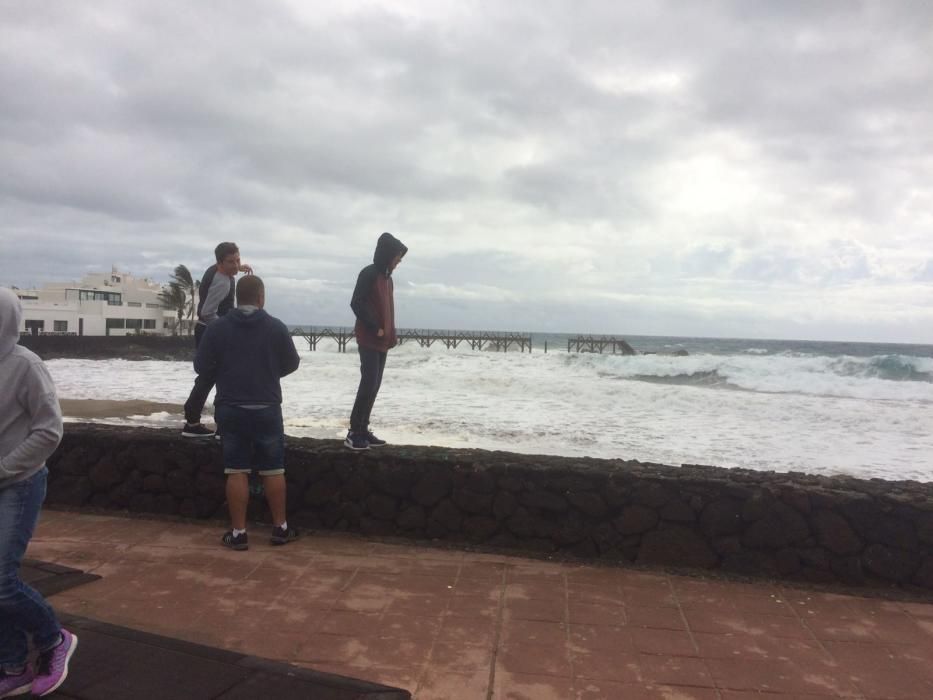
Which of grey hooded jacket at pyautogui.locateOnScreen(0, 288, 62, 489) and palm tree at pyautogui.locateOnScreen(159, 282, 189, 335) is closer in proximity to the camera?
grey hooded jacket at pyautogui.locateOnScreen(0, 288, 62, 489)

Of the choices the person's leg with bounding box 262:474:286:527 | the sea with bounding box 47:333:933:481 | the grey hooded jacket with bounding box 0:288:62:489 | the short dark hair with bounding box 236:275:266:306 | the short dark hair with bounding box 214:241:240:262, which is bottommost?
Answer: the sea with bounding box 47:333:933:481

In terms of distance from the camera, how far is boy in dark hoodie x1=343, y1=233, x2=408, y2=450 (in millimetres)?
4125

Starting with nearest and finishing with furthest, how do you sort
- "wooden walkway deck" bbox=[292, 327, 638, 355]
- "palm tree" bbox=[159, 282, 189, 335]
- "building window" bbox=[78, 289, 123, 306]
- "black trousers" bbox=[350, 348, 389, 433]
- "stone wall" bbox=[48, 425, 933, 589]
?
"stone wall" bbox=[48, 425, 933, 589]
"black trousers" bbox=[350, 348, 389, 433]
"wooden walkway deck" bbox=[292, 327, 638, 355]
"building window" bbox=[78, 289, 123, 306]
"palm tree" bbox=[159, 282, 189, 335]

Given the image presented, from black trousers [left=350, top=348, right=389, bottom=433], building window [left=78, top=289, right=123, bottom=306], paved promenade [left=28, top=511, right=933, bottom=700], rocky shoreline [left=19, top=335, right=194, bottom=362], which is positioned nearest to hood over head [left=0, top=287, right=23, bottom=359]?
paved promenade [left=28, top=511, right=933, bottom=700]

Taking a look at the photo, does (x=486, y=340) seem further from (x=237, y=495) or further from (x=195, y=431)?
(x=237, y=495)

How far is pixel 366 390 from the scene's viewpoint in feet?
14.0

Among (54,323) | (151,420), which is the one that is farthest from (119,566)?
(54,323)

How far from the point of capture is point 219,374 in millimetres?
3584

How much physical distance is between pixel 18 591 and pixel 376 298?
98.9 inches

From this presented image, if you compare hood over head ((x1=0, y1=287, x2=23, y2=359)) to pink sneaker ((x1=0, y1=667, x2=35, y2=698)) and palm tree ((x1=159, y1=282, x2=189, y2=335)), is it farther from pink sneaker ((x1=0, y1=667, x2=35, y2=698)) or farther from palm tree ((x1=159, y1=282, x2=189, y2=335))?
palm tree ((x1=159, y1=282, x2=189, y2=335))

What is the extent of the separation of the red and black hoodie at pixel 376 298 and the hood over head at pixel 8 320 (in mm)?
2167

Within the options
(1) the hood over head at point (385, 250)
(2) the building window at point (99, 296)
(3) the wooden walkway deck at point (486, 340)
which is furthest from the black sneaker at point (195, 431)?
(2) the building window at point (99, 296)

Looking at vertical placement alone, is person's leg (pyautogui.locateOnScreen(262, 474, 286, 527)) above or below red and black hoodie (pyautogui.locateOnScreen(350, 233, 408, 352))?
below

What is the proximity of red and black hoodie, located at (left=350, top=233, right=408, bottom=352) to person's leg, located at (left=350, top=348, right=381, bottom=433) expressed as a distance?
0.20 feet
